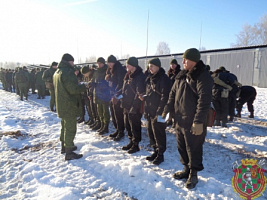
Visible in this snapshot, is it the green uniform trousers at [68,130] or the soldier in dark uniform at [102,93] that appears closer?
the green uniform trousers at [68,130]

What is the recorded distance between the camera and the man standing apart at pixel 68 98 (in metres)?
3.99

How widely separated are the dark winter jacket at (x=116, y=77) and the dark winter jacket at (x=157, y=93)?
1.36m

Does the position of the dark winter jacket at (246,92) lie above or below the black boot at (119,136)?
above

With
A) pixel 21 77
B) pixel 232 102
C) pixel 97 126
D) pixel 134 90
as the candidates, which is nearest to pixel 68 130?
pixel 134 90

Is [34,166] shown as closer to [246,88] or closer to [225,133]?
[225,133]

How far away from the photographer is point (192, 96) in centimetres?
295

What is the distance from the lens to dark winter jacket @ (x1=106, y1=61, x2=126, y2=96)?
518 centimetres

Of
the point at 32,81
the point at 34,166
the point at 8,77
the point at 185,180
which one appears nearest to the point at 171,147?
the point at 185,180

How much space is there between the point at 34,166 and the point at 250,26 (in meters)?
53.2

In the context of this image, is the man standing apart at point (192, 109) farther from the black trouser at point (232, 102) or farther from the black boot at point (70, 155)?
the black trouser at point (232, 102)

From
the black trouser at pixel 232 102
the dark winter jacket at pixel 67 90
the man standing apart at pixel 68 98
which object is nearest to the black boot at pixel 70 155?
the man standing apart at pixel 68 98

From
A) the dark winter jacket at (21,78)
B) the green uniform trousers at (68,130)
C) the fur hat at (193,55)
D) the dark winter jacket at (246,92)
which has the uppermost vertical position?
the fur hat at (193,55)

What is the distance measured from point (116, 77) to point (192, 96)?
2.78 meters

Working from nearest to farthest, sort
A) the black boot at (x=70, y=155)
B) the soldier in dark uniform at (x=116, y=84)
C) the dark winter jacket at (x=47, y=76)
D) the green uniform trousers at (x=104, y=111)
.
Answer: the black boot at (x=70, y=155) → the soldier in dark uniform at (x=116, y=84) → the green uniform trousers at (x=104, y=111) → the dark winter jacket at (x=47, y=76)
